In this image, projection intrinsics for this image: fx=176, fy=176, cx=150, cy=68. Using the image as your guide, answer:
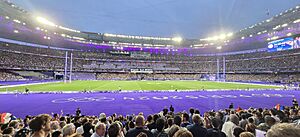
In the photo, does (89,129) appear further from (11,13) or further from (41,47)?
(41,47)

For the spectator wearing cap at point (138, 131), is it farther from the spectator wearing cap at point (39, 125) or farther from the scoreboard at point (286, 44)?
the scoreboard at point (286, 44)

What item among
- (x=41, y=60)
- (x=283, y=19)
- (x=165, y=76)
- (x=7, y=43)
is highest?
(x=283, y=19)

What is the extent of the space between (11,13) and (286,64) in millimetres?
104098

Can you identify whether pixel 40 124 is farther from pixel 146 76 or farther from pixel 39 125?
pixel 146 76

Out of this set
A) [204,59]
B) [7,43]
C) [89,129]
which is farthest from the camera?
[204,59]

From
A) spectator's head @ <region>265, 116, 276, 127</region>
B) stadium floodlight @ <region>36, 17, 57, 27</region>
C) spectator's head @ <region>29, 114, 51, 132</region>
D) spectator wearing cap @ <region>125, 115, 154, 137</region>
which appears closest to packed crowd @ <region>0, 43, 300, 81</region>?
stadium floodlight @ <region>36, 17, 57, 27</region>

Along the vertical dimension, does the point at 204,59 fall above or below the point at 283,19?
below

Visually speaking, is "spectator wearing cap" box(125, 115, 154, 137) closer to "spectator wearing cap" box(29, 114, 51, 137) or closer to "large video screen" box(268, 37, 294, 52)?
"spectator wearing cap" box(29, 114, 51, 137)

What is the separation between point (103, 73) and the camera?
97.9 m

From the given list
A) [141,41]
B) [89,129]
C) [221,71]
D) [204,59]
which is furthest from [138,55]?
[89,129]

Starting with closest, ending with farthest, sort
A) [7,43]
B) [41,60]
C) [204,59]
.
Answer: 1. [7,43]
2. [41,60]
3. [204,59]

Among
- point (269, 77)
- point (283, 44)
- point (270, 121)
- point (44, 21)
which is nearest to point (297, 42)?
point (283, 44)

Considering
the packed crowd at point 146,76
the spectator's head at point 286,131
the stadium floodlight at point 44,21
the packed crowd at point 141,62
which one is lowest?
the packed crowd at point 146,76

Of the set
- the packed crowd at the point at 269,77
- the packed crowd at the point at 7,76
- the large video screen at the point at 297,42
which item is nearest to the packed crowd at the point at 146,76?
the packed crowd at the point at 269,77
